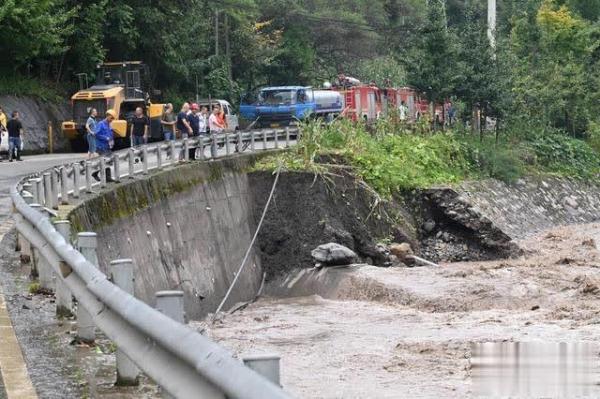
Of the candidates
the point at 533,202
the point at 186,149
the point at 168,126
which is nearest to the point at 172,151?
the point at 186,149

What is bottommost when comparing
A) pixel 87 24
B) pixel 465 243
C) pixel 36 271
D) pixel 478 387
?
pixel 465 243

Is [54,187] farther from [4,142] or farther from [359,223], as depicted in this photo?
[4,142]

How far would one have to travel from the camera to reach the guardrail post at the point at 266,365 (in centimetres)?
361

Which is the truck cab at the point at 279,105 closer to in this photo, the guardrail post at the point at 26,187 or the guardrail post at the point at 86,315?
the guardrail post at the point at 26,187

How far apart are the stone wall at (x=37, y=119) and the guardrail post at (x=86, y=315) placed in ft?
109

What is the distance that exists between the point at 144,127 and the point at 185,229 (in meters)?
4.84

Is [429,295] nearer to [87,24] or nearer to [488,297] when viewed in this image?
[488,297]

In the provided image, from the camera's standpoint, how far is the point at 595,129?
174ft

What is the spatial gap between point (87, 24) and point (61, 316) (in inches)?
1517

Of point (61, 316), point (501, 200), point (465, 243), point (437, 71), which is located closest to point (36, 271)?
point (61, 316)

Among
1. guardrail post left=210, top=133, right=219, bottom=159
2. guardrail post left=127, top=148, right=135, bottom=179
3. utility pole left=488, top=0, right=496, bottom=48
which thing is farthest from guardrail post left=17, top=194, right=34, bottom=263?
utility pole left=488, top=0, right=496, bottom=48

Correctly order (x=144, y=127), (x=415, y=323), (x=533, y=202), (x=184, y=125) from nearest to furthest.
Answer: (x=415, y=323)
(x=144, y=127)
(x=184, y=125)
(x=533, y=202)

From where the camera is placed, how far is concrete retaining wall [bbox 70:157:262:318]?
1931cm

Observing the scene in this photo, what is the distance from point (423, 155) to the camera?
36.2 metres
